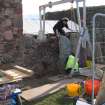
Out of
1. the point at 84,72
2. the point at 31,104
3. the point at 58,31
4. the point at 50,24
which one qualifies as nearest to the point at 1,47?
the point at 31,104

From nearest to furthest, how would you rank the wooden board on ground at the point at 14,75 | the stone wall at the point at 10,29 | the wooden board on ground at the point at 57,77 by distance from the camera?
the wooden board on ground at the point at 14,75 < the stone wall at the point at 10,29 < the wooden board on ground at the point at 57,77

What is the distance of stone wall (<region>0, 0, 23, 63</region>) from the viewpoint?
22.5ft

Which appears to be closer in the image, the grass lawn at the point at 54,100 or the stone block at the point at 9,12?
the grass lawn at the point at 54,100

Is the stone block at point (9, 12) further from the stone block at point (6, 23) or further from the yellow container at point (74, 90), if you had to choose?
the yellow container at point (74, 90)

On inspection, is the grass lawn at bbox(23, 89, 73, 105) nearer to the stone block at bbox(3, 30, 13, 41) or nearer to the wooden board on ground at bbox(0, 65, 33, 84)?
the wooden board on ground at bbox(0, 65, 33, 84)

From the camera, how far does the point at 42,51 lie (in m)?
9.36

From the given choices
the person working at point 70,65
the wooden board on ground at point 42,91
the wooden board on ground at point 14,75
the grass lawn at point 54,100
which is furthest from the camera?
the person working at point 70,65

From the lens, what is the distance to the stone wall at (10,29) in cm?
686

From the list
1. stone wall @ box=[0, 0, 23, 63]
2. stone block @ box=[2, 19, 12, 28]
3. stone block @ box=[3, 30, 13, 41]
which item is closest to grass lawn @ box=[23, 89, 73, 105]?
stone wall @ box=[0, 0, 23, 63]

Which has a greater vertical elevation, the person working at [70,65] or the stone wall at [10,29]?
the stone wall at [10,29]

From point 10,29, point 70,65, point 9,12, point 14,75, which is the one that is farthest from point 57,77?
point 14,75

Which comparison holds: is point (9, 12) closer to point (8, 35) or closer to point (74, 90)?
point (8, 35)

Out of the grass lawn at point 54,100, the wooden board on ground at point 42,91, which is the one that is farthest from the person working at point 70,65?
the grass lawn at point 54,100

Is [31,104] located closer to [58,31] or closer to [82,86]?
[82,86]
